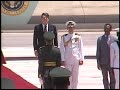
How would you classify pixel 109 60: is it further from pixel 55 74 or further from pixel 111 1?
pixel 111 1

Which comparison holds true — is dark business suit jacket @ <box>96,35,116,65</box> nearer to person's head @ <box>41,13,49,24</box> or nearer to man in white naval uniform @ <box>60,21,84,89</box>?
man in white naval uniform @ <box>60,21,84,89</box>

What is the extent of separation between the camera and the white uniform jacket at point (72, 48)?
9430 millimetres

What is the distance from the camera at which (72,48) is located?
948cm

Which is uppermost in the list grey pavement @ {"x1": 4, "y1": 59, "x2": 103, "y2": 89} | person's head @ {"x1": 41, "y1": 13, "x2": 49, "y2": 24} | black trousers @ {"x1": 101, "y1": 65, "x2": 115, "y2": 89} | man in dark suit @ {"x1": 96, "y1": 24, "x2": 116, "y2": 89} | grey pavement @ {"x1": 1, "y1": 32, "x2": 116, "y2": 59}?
person's head @ {"x1": 41, "y1": 13, "x2": 49, "y2": 24}

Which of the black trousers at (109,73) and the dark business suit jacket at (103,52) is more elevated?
the dark business suit jacket at (103,52)

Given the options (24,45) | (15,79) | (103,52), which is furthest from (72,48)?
(24,45)

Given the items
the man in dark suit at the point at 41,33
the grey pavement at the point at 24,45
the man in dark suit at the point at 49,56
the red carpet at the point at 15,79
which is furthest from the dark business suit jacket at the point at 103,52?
the grey pavement at the point at 24,45

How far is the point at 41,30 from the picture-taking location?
9.69 metres

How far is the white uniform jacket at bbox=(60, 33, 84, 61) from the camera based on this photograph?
943cm

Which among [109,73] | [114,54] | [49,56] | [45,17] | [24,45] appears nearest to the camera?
[49,56]

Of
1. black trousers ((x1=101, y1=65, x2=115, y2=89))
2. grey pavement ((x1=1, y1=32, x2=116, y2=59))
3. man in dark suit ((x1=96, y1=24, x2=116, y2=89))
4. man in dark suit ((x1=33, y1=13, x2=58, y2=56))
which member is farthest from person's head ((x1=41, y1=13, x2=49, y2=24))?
grey pavement ((x1=1, y1=32, x2=116, y2=59))

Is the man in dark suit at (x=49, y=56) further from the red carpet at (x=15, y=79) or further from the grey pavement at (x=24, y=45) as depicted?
the grey pavement at (x=24, y=45)

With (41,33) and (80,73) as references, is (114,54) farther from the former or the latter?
(80,73)

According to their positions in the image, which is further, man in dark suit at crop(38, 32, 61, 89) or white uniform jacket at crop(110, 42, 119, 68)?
white uniform jacket at crop(110, 42, 119, 68)
